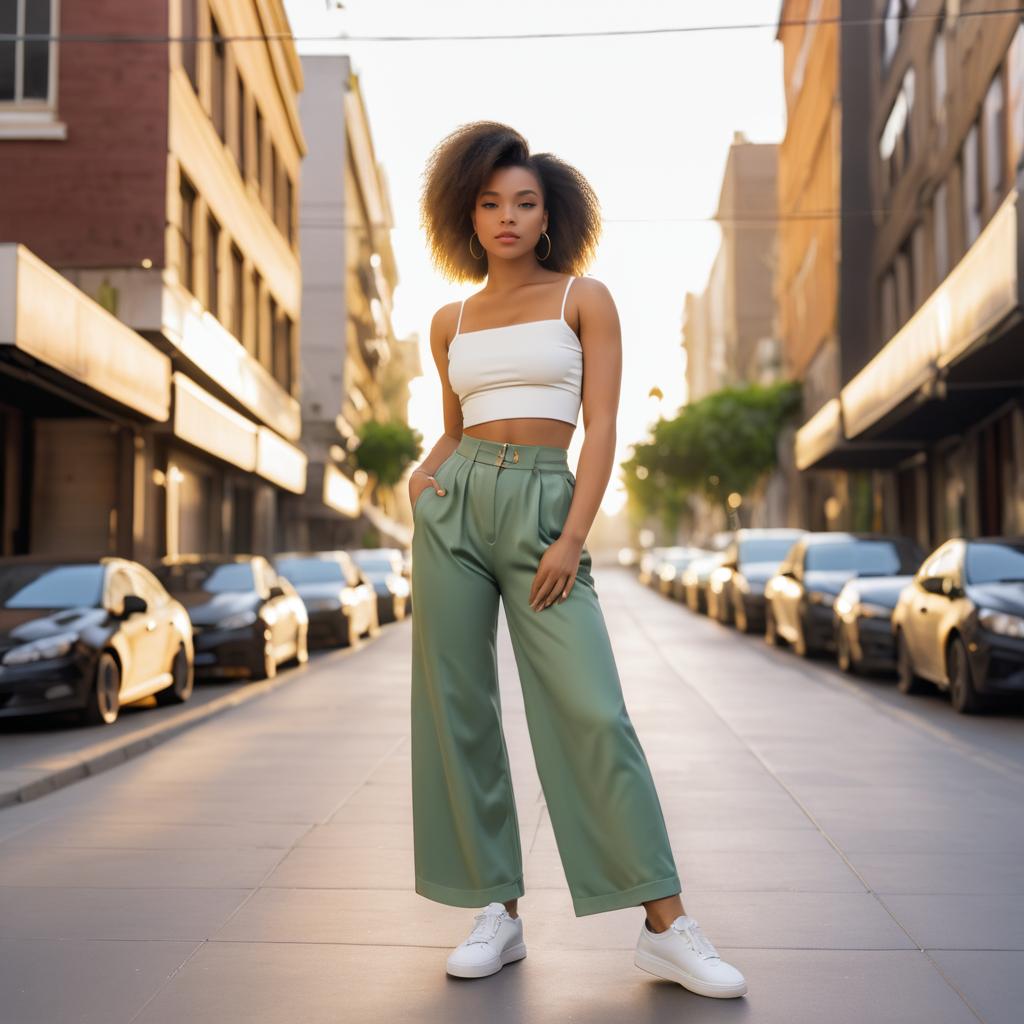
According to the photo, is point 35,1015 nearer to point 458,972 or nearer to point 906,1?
point 458,972

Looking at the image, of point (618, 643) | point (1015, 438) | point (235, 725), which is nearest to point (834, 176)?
A: point (1015, 438)

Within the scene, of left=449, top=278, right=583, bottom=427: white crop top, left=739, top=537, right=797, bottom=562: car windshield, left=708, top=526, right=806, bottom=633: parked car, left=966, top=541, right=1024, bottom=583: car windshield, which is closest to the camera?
left=449, top=278, right=583, bottom=427: white crop top

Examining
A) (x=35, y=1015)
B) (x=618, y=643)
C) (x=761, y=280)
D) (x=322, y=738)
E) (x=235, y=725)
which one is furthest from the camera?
(x=761, y=280)

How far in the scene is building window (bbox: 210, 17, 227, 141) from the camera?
28.9m

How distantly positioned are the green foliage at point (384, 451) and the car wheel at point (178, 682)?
4342cm

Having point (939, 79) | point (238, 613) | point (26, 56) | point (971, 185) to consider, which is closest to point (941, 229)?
point (939, 79)

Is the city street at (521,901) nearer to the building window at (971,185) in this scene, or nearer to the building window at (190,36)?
the building window at (190,36)

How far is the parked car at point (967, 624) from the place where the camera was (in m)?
11.4

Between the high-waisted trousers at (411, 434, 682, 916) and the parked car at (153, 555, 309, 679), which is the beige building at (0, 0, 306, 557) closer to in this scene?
the parked car at (153, 555, 309, 679)

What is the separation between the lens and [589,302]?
4055 mm

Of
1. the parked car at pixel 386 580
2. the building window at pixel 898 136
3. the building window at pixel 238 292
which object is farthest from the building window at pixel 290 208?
the building window at pixel 898 136

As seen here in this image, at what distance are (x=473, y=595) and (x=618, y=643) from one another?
18.1 metres

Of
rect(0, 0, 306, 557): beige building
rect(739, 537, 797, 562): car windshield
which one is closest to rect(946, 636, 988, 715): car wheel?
rect(0, 0, 306, 557): beige building

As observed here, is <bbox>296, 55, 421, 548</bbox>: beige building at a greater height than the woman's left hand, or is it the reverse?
<bbox>296, 55, 421, 548</bbox>: beige building
